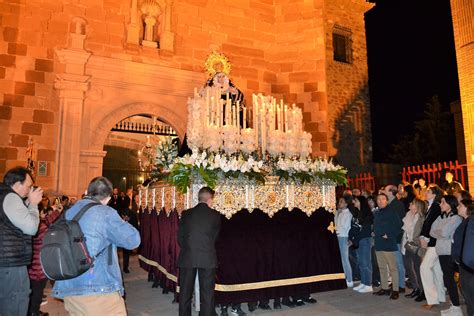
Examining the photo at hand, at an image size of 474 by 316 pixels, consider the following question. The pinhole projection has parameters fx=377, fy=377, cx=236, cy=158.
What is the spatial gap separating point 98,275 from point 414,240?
4.68m

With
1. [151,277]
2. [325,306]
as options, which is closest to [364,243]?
[325,306]

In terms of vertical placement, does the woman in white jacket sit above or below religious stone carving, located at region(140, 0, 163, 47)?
below

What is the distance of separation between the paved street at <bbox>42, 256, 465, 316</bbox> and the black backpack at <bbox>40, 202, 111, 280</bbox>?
2.83m

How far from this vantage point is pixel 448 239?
4.73 m

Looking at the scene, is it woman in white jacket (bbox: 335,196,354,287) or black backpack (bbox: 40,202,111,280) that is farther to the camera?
woman in white jacket (bbox: 335,196,354,287)

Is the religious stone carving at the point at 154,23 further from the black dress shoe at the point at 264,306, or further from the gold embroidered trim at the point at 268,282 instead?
the black dress shoe at the point at 264,306

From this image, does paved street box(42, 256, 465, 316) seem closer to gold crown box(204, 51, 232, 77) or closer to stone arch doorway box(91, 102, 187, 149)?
stone arch doorway box(91, 102, 187, 149)

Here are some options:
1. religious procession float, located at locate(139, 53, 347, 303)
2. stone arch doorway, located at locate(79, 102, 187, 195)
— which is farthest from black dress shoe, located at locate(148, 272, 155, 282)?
stone arch doorway, located at locate(79, 102, 187, 195)

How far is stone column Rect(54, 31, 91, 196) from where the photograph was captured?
343 inches

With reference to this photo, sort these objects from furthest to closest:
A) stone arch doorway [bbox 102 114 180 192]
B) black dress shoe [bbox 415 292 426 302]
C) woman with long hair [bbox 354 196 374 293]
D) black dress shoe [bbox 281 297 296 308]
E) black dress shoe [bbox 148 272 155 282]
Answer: stone arch doorway [bbox 102 114 180 192]
black dress shoe [bbox 148 272 155 282]
woman with long hair [bbox 354 196 374 293]
black dress shoe [bbox 415 292 426 302]
black dress shoe [bbox 281 297 296 308]

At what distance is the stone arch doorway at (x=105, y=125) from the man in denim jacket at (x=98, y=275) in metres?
6.82

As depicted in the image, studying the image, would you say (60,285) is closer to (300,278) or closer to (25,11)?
(300,278)

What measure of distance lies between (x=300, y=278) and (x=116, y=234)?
11.2 feet

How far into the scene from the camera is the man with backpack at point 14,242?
304 cm
